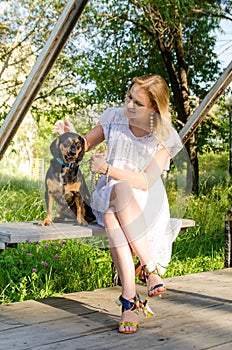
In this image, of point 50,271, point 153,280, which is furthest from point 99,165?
point 50,271

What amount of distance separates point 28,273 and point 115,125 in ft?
4.31

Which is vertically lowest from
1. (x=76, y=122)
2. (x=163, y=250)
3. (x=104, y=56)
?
(x=163, y=250)

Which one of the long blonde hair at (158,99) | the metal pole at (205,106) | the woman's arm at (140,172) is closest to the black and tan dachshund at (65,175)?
the woman's arm at (140,172)

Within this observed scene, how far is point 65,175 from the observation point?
2543 mm

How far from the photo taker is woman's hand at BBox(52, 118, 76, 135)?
8.55 ft

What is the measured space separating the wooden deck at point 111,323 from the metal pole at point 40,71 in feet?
2.48

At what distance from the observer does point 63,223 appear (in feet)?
8.69

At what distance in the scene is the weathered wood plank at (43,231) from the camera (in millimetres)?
2287

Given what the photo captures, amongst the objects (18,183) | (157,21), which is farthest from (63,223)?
(157,21)

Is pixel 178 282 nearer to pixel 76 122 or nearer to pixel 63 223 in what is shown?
pixel 63 223

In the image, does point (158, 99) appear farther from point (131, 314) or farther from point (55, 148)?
point (131, 314)

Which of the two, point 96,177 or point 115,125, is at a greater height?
point 115,125

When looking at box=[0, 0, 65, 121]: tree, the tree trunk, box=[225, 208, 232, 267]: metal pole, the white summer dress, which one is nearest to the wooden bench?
the white summer dress

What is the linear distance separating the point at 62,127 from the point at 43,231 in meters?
0.51
